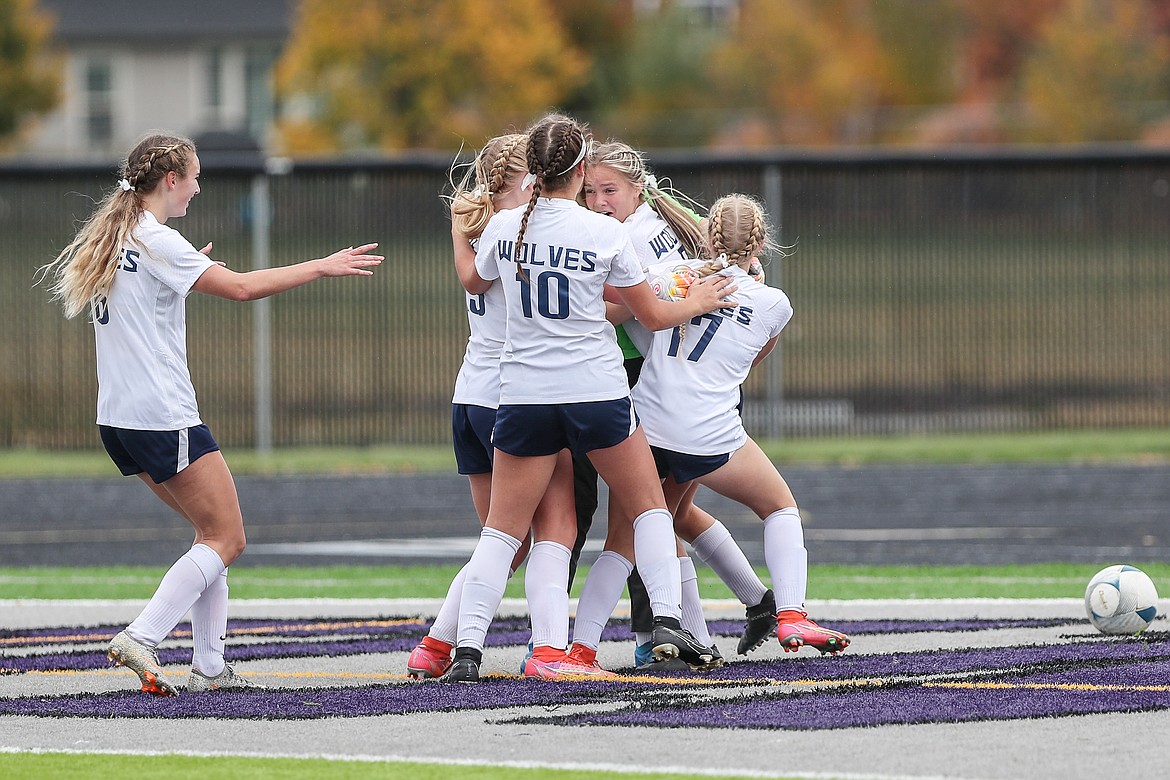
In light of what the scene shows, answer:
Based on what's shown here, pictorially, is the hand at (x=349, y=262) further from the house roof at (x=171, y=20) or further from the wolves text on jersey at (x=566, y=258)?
the house roof at (x=171, y=20)

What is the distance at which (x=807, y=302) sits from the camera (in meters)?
21.7

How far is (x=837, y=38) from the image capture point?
49812 mm

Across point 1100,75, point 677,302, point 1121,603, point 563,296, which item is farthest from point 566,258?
point 1100,75

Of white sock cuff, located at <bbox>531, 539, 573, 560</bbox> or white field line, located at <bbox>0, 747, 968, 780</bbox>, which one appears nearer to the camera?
white field line, located at <bbox>0, 747, 968, 780</bbox>

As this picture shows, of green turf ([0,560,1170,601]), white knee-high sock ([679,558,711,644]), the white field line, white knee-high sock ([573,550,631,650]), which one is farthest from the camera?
green turf ([0,560,1170,601])

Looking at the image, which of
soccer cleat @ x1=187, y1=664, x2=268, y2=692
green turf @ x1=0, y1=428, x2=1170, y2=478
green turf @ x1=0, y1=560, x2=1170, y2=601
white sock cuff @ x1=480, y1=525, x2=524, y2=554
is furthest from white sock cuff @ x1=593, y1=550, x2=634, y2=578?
green turf @ x1=0, y1=428, x2=1170, y2=478

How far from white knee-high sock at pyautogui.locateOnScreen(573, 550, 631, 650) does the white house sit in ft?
167

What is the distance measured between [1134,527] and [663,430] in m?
7.54

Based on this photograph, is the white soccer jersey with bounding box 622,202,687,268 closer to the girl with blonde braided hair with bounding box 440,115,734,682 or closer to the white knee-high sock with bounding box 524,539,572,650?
the girl with blonde braided hair with bounding box 440,115,734,682

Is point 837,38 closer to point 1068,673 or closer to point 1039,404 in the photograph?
point 1039,404

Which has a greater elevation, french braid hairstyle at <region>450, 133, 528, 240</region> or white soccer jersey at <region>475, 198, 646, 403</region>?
french braid hairstyle at <region>450, 133, 528, 240</region>

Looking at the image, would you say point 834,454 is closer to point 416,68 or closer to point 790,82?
point 416,68

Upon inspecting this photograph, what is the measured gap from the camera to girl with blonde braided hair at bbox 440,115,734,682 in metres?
6.75

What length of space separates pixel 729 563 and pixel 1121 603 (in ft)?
5.65
